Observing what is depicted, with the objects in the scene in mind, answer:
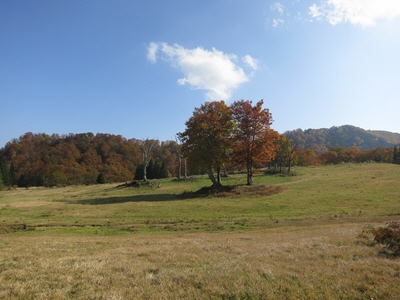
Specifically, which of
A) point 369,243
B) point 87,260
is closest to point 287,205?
point 369,243

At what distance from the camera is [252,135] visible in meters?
40.4

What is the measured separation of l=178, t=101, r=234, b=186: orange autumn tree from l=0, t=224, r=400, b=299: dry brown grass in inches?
1060

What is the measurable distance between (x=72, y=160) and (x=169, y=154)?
41.0 m

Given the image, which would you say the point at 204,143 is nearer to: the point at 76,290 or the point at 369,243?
the point at 369,243

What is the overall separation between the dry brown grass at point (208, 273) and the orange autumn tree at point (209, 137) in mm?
26915

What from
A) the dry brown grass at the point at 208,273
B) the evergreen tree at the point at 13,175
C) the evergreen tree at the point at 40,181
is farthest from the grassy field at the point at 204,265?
the evergreen tree at the point at 13,175

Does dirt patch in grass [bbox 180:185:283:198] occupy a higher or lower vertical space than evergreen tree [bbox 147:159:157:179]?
lower

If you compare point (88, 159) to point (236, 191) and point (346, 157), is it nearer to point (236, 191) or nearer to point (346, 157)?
point (236, 191)

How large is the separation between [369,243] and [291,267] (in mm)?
4941

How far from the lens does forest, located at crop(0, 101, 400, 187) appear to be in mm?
39531

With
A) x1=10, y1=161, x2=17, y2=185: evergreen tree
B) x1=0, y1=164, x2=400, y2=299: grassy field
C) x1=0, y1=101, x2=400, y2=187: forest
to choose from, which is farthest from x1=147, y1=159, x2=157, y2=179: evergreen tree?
x1=0, y1=164, x2=400, y2=299: grassy field

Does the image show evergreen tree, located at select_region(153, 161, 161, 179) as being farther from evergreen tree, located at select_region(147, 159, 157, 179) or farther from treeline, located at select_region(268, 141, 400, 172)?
treeline, located at select_region(268, 141, 400, 172)

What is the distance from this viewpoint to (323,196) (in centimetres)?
2839

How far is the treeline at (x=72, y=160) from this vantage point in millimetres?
88312
